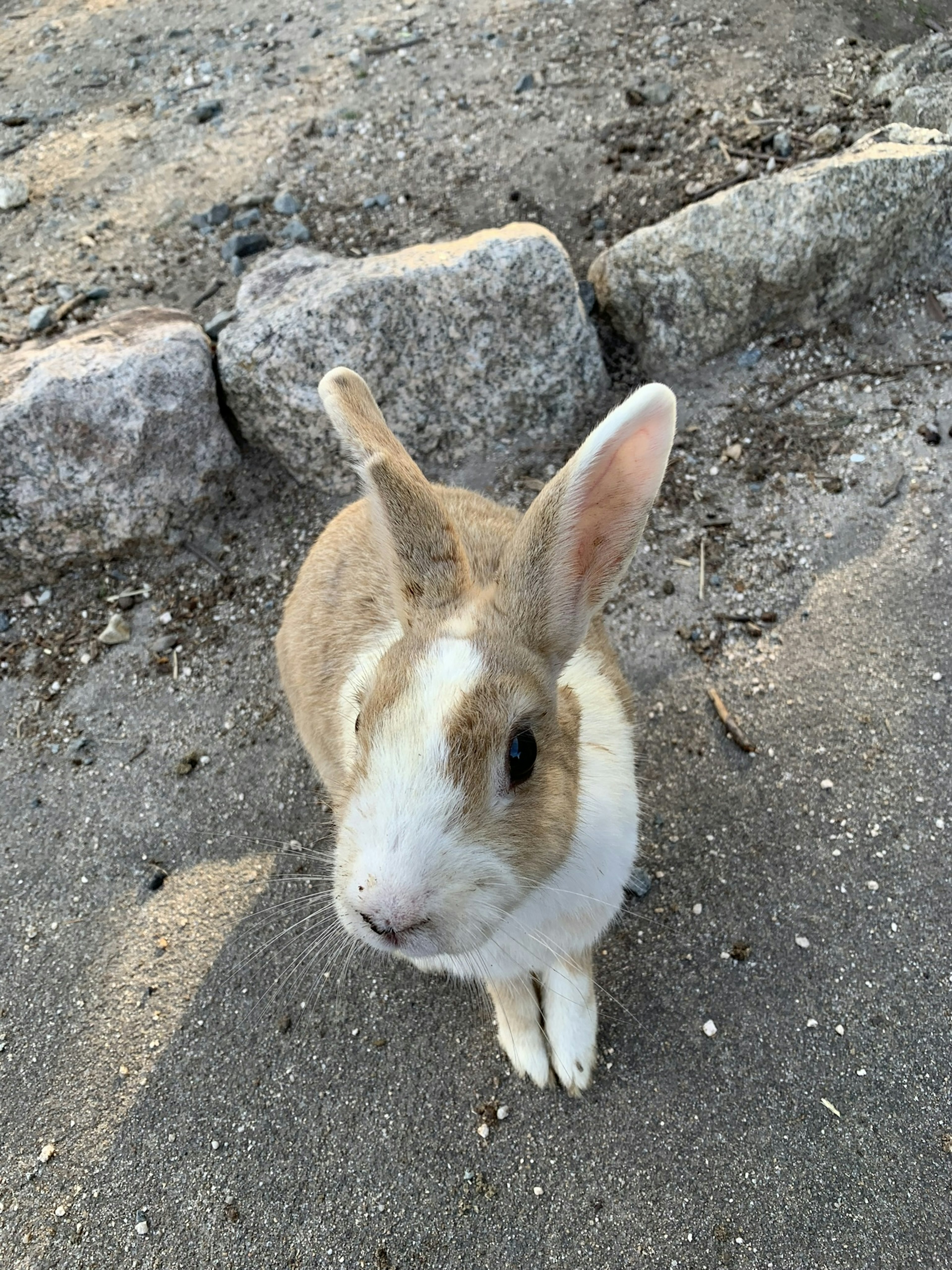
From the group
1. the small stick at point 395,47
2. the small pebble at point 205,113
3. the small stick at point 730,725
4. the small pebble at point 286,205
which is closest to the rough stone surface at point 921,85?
the small stick at point 395,47

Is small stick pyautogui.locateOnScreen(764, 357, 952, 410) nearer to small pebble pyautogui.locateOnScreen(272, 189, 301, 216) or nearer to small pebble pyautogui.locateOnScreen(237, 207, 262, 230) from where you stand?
small pebble pyautogui.locateOnScreen(272, 189, 301, 216)

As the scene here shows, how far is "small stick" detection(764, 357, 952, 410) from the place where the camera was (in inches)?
164

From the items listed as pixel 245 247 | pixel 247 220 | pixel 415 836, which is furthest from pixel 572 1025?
pixel 247 220

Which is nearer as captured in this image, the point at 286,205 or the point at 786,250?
the point at 786,250

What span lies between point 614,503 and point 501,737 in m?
0.66

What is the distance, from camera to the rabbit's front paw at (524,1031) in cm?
281

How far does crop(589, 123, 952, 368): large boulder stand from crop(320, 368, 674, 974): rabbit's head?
2.59 metres

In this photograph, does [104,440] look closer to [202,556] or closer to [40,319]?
[202,556]

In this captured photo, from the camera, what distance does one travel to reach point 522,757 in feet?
6.41

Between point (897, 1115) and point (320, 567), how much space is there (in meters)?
2.82

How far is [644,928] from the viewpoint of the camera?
10.2 feet

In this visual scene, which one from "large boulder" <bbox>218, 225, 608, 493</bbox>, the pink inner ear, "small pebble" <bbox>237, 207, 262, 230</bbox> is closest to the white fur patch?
the pink inner ear

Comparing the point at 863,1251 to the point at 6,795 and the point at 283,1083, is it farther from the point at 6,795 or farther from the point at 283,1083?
the point at 6,795

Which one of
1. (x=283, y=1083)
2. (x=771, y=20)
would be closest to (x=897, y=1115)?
(x=283, y=1083)
